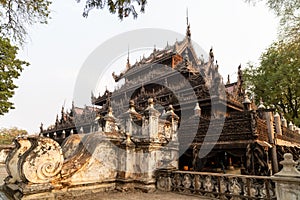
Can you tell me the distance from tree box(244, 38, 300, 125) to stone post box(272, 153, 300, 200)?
69.4 ft

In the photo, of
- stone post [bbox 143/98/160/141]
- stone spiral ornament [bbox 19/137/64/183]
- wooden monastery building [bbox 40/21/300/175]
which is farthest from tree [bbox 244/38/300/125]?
stone spiral ornament [bbox 19/137/64/183]

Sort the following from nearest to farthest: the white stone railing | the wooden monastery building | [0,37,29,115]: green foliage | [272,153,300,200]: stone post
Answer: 1. [272,153,300,200]: stone post
2. the white stone railing
3. the wooden monastery building
4. [0,37,29,115]: green foliage

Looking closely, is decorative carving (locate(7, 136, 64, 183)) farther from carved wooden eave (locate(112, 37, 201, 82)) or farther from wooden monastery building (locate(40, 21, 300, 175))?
carved wooden eave (locate(112, 37, 201, 82))

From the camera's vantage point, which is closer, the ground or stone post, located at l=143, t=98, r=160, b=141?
the ground

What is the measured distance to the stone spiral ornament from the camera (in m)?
4.00

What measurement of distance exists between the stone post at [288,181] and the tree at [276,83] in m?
21.2

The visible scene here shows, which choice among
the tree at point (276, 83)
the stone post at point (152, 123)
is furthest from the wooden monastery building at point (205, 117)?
the tree at point (276, 83)

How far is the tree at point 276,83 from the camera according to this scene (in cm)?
2102

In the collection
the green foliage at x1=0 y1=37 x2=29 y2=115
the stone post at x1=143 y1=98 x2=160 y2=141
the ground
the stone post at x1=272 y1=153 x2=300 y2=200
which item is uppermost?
the green foliage at x1=0 y1=37 x2=29 y2=115

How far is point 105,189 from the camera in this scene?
555 centimetres

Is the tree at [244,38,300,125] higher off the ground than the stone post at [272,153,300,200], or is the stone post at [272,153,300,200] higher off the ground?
the tree at [244,38,300,125]

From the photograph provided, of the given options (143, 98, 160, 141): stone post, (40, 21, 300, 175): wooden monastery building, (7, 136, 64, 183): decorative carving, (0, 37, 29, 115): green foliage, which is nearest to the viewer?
(7, 136, 64, 183): decorative carving

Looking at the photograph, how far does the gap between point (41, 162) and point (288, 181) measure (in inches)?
183

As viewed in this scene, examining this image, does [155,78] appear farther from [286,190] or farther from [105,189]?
[286,190]
